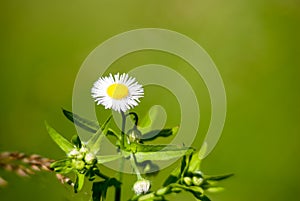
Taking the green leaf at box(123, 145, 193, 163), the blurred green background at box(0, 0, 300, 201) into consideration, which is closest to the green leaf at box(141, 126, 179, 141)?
the green leaf at box(123, 145, 193, 163)

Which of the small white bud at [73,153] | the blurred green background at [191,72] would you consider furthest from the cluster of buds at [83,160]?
the blurred green background at [191,72]

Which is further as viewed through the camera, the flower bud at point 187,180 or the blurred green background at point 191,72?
the blurred green background at point 191,72

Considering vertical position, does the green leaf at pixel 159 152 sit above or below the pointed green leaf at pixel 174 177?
above

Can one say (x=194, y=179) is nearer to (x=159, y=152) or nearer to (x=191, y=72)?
(x=159, y=152)

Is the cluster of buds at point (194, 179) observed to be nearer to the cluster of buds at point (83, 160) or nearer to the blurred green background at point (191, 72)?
the cluster of buds at point (83, 160)

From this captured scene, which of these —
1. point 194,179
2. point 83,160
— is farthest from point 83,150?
point 194,179

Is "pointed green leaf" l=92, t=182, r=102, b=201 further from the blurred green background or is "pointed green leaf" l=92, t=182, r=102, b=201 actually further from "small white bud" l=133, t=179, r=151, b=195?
the blurred green background

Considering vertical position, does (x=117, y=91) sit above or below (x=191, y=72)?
below
